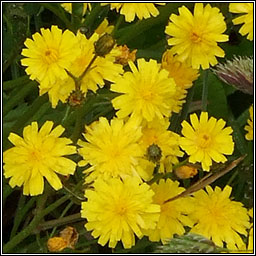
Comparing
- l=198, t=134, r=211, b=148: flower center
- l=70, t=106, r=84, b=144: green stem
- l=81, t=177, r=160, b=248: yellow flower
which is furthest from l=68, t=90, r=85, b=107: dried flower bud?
l=198, t=134, r=211, b=148: flower center

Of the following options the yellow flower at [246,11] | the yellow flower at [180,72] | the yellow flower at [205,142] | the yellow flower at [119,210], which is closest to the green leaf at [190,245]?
the yellow flower at [119,210]

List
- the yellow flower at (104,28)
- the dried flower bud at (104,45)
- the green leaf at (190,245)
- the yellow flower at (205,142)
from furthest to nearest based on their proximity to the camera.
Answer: the yellow flower at (104,28), the yellow flower at (205,142), the dried flower bud at (104,45), the green leaf at (190,245)

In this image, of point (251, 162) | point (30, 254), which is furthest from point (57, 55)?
point (251, 162)

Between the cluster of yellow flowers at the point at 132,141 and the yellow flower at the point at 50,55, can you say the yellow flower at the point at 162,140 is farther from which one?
the yellow flower at the point at 50,55

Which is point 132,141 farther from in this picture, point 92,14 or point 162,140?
point 92,14

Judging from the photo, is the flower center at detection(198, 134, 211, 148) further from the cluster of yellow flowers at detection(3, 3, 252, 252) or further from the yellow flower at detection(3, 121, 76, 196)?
the yellow flower at detection(3, 121, 76, 196)
